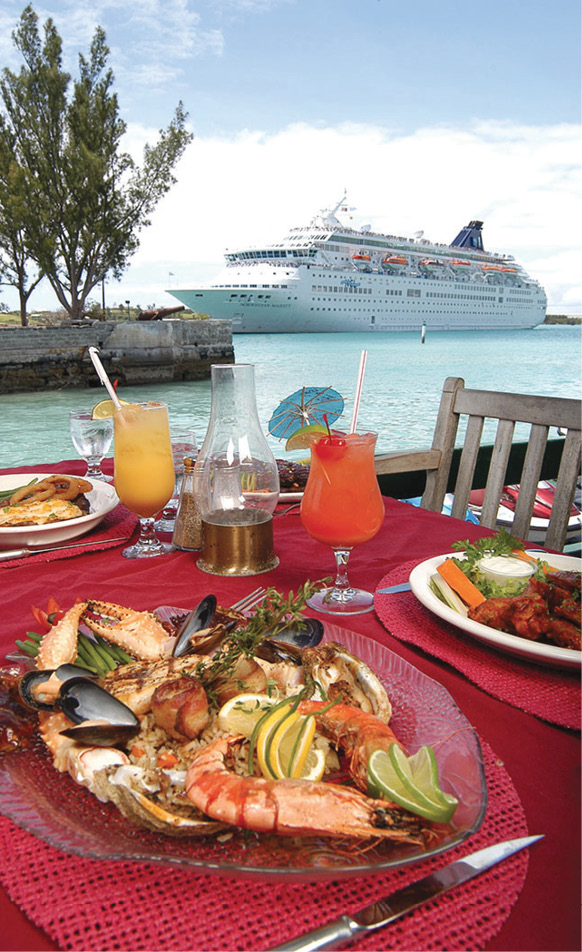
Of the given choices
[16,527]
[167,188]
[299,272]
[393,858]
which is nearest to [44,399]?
[167,188]

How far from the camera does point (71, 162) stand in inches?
767

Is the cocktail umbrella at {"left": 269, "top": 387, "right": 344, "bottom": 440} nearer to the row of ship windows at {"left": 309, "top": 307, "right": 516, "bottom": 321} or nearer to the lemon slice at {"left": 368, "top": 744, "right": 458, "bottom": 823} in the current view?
the lemon slice at {"left": 368, "top": 744, "right": 458, "bottom": 823}

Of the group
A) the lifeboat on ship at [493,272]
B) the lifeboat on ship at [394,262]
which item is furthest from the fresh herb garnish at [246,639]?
the lifeboat on ship at [493,272]

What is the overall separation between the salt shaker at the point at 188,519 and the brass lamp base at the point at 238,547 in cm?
12

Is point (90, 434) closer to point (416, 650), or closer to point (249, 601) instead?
→ point (249, 601)

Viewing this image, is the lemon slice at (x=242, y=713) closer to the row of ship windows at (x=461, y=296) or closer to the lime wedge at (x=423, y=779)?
the lime wedge at (x=423, y=779)

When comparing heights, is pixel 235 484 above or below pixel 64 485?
above

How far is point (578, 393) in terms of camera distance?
83.8 ft

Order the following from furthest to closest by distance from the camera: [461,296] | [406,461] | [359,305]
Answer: [461,296] → [359,305] → [406,461]

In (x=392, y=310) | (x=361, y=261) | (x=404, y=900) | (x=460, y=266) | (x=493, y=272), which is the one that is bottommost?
(x=404, y=900)

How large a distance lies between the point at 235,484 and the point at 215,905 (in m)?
0.83

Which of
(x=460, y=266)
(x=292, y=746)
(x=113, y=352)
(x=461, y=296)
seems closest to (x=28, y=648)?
(x=292, y=746)

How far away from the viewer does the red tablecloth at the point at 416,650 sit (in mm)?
465

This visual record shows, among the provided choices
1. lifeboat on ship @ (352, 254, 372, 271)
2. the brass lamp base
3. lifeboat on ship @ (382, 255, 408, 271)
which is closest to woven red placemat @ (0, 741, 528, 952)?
the brass lamp base
